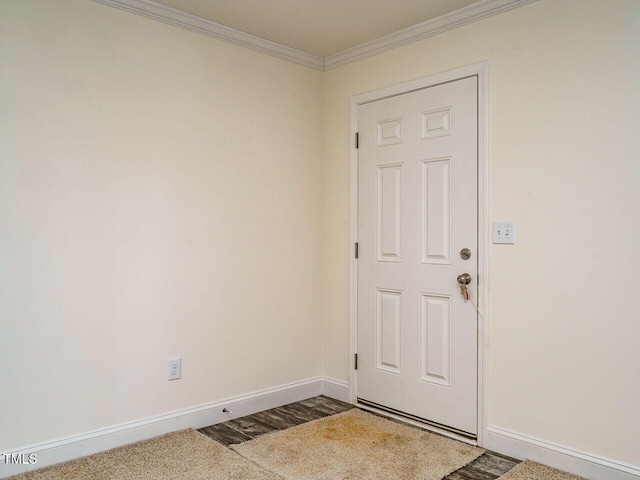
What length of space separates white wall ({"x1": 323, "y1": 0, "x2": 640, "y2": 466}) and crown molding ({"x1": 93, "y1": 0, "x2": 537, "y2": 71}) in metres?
0.07

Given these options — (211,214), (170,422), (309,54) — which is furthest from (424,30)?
(170,422)

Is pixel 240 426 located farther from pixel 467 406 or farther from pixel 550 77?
pixel 550 77

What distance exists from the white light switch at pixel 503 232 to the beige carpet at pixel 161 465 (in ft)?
5.24

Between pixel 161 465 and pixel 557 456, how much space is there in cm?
187

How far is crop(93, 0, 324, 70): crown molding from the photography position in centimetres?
261

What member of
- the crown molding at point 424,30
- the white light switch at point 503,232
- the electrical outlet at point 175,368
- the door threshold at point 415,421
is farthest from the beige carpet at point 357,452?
the crown molding at point 424,30

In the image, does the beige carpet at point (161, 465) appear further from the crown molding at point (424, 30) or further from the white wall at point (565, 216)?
the crown molding at point (424, 30)

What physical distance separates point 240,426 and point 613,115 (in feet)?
8.22

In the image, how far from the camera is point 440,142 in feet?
9.27

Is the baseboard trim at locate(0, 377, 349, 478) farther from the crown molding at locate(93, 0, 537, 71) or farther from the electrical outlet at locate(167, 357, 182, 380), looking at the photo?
the crown molding at locate(93, 0, 537, 71)

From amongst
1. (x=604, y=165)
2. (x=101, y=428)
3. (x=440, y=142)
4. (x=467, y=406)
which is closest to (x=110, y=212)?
(x=101, y=428)

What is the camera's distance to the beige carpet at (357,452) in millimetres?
2297

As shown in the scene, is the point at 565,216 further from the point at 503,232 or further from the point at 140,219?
the point at 140,219

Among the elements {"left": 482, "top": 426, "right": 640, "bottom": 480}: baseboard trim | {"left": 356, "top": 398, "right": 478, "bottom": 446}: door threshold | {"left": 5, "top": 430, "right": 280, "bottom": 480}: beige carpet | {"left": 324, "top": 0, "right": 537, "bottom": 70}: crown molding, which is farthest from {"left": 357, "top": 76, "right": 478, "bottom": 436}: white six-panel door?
{"left": 5, "top": 430, "right": 280, "bottom": 480}: beige carpet
